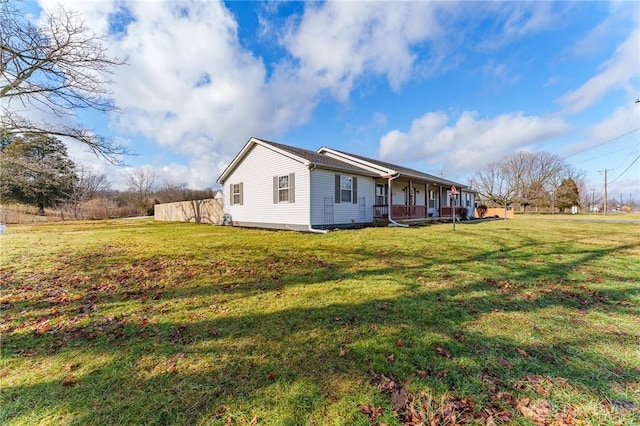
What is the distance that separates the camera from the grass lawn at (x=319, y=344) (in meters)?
1.99

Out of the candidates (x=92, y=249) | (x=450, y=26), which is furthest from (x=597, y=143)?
(x=92, y=249)

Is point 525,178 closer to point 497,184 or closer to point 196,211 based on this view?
point 497,184

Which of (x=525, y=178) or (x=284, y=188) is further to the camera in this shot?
(x=525, y=178)

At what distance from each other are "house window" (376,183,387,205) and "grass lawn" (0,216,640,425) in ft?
35.0

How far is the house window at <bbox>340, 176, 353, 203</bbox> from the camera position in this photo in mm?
13992

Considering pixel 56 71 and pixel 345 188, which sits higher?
pixel 56 71

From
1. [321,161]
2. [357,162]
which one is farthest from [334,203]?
[357,162]

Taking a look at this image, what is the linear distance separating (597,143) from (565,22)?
2670 cm

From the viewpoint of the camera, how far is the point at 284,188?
1377 cm

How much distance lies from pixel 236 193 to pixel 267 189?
3301 millimetres

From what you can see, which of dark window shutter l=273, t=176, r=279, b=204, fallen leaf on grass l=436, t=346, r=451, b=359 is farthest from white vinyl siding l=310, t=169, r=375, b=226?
fallen leaf on grass l=436, t=346, r=451, b=359

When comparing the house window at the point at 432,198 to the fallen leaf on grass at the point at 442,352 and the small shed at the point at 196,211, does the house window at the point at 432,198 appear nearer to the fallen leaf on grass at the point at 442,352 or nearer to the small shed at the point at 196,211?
the small shed at the point at 196,211

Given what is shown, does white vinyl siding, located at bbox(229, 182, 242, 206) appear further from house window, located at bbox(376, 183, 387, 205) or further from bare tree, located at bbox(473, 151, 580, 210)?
bare tree, located at bbox(473, 151, 580, 210)

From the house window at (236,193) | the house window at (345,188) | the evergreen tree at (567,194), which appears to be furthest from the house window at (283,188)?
the evergreen tree at (567,194)
